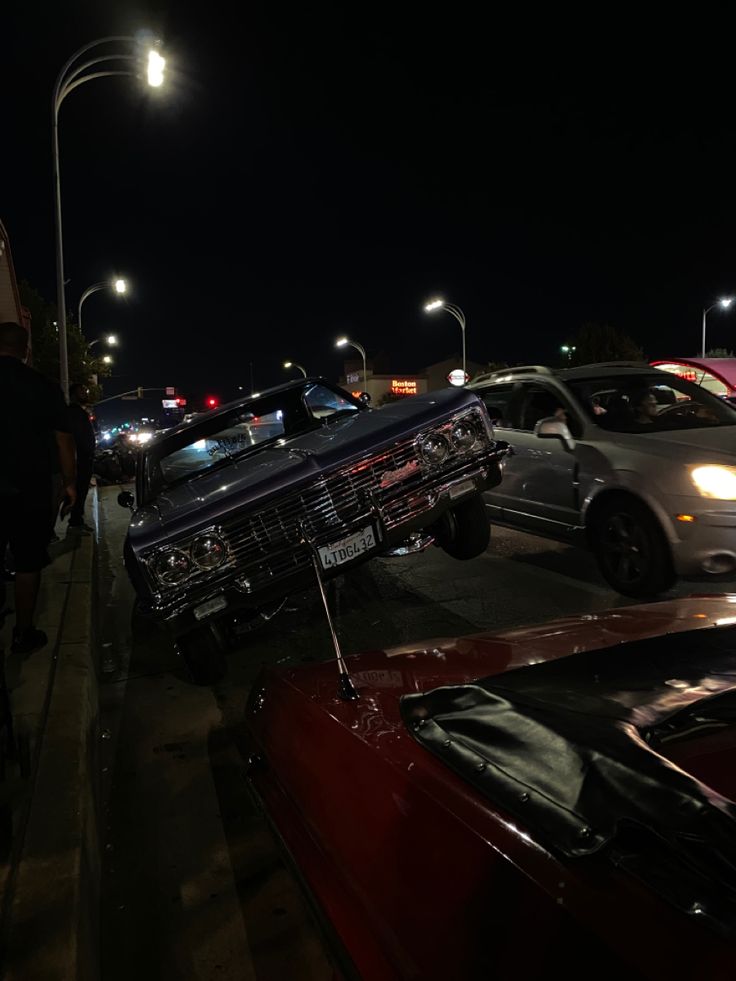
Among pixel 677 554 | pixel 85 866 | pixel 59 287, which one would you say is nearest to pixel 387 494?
pixel 677 554

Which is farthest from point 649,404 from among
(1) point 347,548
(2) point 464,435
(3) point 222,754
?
(3) point 222,754

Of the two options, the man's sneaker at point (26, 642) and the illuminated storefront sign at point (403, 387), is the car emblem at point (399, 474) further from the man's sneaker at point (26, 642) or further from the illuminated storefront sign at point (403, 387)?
the illuminated storefront sign at point (403, 387)

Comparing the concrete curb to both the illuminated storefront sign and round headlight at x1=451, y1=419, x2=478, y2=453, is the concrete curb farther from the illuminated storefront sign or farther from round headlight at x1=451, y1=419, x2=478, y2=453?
the illuminated storefront sign

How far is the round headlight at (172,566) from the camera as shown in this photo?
13.0 feet

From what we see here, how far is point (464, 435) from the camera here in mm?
4875

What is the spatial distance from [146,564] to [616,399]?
4159 mm

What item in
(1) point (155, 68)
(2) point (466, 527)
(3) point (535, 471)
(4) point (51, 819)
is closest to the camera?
(4) point (51, 819)

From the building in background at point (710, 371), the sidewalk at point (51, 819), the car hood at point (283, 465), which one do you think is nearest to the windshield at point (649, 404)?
the car hood at point (283, 465)

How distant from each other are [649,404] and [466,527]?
6.54ft

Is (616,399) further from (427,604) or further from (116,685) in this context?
(116,685)

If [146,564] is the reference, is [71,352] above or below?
above

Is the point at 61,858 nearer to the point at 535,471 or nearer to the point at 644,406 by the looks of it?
the point at 535,471

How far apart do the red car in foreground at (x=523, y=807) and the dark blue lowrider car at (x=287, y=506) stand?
153 cm

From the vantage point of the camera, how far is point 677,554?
495 centimetres
